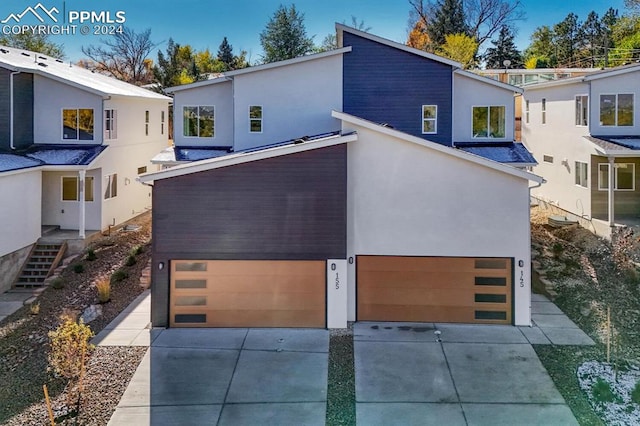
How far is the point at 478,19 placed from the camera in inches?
1955

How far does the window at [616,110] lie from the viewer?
20.8 meters

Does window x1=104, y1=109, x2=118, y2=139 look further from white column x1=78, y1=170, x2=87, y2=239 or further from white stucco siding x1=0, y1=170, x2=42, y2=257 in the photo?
white stucco siding x1=0, y1=170, x2=42, y2=257

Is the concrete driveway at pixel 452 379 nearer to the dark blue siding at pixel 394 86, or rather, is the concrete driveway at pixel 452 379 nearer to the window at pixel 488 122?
the dark blue siding at pixel 394 86

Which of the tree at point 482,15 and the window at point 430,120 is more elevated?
the tree at point 482,15

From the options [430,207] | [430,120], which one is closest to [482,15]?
[430,120]

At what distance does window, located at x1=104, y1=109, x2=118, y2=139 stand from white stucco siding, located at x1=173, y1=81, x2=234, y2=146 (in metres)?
2.72

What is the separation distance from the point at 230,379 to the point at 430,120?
13047 millimetres

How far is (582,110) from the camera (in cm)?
2178

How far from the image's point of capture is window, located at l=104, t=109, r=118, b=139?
70.0ft

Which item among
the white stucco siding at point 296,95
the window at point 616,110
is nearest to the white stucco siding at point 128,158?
the white stucco siding at point 296,95

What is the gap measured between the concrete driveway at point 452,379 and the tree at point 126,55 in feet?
128

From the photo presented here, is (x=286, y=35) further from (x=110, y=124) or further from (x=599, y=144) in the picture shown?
(x=599, y=144)

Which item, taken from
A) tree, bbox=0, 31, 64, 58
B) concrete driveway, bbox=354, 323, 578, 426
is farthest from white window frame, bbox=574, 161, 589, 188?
tree, bbox=0, 31, 64, 58

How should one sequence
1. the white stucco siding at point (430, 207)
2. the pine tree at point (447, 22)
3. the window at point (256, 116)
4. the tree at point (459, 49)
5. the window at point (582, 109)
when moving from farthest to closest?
1. the pine tree at point (447, 22)
2. the tree at point (459, 49)
3. the window at point (582, 109)
4. the window at point (256, 116)
5. the white stucco siding at point (430, 207)
